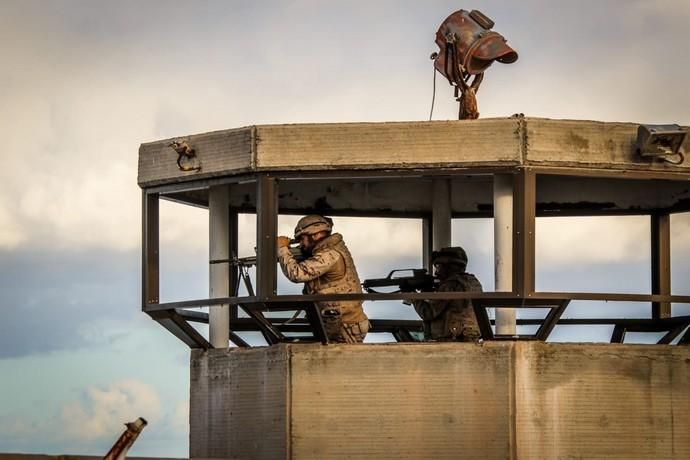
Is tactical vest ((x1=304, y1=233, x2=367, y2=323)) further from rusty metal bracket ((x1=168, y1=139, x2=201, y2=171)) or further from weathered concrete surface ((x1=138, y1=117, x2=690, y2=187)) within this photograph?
rusty metal bracket ((x1=168, y1=139, x2=201, y2=171))

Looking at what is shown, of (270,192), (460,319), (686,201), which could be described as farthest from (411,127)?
(686,201)

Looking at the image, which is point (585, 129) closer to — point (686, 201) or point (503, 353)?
point (503, 353)

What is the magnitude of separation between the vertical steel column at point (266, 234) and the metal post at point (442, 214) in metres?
4.17

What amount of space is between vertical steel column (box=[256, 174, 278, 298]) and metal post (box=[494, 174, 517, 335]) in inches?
87.3

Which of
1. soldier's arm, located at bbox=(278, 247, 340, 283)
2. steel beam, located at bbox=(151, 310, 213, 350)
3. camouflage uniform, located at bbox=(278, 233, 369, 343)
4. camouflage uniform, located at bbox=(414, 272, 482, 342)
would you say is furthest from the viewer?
camouflage uniform, located at bbox=(414, 272, 482, 342)

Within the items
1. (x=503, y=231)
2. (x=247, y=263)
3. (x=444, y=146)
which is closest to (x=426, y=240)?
(x=247, y=263)

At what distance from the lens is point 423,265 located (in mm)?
26562

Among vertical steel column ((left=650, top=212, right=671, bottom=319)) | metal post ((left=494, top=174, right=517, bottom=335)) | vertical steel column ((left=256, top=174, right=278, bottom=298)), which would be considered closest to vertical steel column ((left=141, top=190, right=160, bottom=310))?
vertical steel column ((left=256, top=174, right=278, bottom=298))

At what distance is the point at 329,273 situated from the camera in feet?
73.7

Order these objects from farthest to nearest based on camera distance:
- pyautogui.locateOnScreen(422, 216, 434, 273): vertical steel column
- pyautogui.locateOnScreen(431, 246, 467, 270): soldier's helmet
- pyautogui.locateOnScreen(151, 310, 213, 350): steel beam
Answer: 1. pyautogui.locateOnScreen(422, 216, 434, 273): vertical steel column
2. pyautogui.locateOnScreen(431, 246, 467, 270): soldier's helmet
3. pyautogui.locateOnScreen(151, 310, 213, 350): steel beam

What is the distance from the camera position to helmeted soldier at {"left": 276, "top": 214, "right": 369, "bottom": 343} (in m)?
22.2

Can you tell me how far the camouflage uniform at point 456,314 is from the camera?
23.6 m

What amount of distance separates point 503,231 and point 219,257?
10.6 feet

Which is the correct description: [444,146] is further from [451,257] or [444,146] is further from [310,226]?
[451,257]
